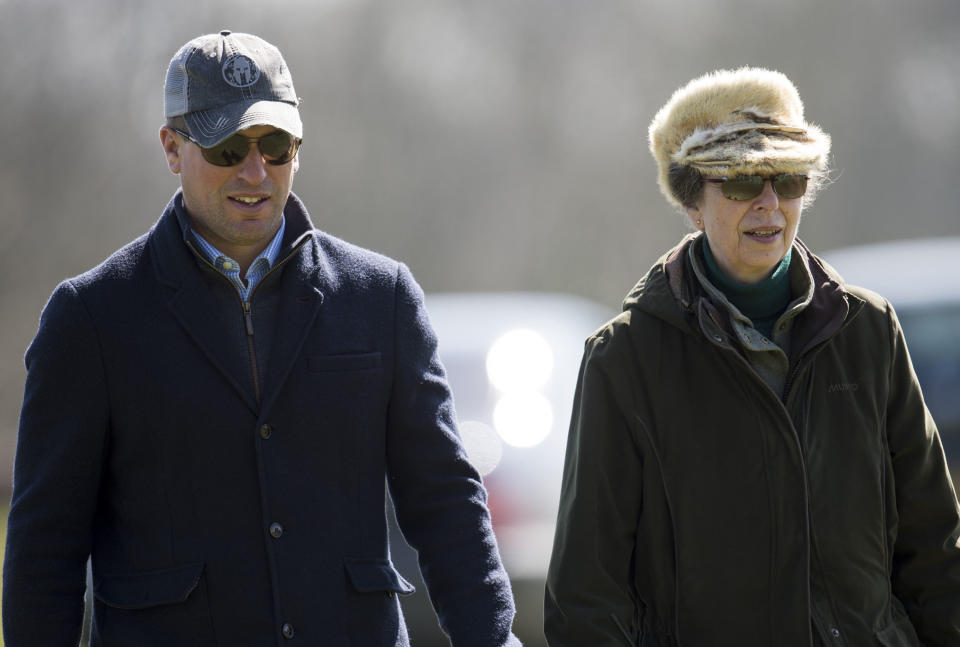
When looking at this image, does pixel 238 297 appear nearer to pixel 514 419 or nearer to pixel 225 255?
pixel 225 255

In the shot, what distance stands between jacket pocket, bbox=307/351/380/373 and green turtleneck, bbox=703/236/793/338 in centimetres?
90

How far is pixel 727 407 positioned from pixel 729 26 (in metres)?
19.9

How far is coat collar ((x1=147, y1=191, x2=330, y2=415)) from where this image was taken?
2814mm

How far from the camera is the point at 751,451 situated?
3047 millimetres

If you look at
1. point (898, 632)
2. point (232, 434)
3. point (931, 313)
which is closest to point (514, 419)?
point (931, 313)

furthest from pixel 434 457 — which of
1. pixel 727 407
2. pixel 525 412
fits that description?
pixel 525 412

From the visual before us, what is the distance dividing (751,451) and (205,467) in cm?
123

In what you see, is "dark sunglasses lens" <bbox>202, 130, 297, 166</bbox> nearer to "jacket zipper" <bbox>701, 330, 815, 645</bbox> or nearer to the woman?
the woman

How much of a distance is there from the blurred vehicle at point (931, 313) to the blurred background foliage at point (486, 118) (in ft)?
41.8

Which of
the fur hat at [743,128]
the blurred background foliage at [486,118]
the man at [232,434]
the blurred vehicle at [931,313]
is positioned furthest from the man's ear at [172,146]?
the blurred background foliage at [486,118]

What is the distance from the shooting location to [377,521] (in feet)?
9.50

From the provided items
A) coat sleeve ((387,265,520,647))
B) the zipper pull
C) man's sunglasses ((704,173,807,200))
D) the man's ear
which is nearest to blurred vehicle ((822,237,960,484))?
man's sunglasses ((704,173,807,200))

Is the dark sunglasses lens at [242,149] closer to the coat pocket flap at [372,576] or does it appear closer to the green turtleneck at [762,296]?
the coat pocket flap at [372,576]

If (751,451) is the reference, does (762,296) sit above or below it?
above
